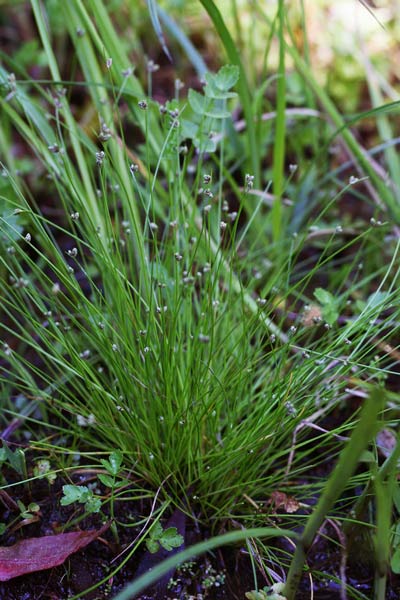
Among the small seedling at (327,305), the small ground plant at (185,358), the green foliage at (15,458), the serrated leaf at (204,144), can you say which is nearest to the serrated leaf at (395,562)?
the small ground plant at (185,358)

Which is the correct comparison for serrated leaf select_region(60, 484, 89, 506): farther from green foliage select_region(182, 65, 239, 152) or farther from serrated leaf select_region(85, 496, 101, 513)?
green foliage select_region(182, 65, 239, 152)

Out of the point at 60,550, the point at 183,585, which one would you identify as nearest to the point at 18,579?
the point at 60,550

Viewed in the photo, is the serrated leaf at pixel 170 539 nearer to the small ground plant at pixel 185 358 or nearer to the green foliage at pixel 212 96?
the small ground plant at pixel 185 358

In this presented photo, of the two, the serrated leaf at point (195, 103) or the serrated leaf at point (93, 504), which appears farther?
the serrated leaf at point (195, 103)

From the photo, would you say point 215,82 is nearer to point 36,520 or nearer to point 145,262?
point 145,262

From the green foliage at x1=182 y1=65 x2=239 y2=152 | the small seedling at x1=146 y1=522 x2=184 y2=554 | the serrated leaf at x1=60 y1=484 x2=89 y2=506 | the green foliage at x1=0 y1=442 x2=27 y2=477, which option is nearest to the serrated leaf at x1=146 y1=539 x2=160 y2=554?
the small seedling at x1=146 y1=522 x2=184 y2=554

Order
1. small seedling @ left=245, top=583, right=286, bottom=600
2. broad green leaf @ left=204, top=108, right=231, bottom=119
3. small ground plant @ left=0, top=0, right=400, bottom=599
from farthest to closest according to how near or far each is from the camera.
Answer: broad green leaf @ left=204, top=108, right=231, bottom=119
small ground plant @ left=0, top=0, right=400, bottom=599
small seedling @ left=245, top=583, right=286, bottom=600
